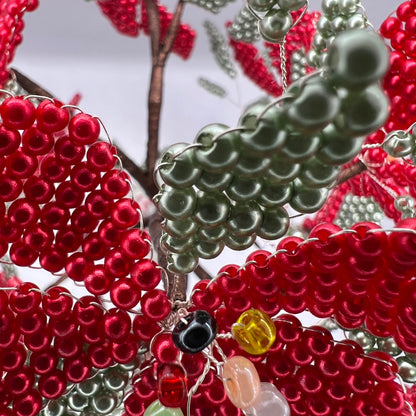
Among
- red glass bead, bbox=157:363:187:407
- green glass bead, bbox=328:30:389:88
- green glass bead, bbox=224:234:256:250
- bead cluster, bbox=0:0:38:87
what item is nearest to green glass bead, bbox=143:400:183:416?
red glass bead, bbox=157:363:187:407

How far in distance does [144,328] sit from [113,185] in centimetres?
10

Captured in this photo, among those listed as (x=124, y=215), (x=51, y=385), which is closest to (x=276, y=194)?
(x=124, y=215)

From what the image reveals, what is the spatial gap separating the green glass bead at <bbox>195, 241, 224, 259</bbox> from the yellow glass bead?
0.05 m

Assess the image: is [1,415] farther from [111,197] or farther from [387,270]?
[387,270]

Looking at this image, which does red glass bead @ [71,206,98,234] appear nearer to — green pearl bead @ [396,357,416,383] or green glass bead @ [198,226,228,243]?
green glass bead @ [198,226,228,243]

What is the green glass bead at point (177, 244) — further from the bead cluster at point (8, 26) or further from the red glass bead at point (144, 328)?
the bead cluster at point (8, 26)

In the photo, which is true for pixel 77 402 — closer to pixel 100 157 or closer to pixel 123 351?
pixel 123 351

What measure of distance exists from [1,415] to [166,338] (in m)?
0.14

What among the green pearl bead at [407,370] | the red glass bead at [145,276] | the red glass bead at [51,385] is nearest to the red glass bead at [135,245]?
the red glass bead at [145,276]

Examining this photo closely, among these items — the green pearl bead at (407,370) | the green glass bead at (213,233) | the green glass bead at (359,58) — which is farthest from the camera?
the green pearl bead at (407,370)

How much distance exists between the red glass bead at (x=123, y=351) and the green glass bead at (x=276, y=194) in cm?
16

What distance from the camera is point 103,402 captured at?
42 centimetres

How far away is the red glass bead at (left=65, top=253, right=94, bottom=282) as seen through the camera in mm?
390

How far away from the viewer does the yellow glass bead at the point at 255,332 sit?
1.14 feet
